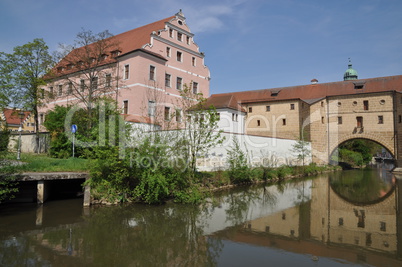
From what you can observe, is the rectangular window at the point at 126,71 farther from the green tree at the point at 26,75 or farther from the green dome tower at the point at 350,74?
the green dome tower at the point at 350,74

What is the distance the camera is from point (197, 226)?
10219 mm

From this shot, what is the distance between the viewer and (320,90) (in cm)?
3984

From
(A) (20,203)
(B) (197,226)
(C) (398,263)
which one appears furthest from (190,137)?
(C) (398,263)

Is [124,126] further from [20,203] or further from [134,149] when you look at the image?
[20,203]

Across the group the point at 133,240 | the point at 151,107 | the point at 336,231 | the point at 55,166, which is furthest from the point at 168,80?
the point at 336,231

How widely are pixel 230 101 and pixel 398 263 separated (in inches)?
1022

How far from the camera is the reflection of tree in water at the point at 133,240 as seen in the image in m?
7.13

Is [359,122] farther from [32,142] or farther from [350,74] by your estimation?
[32,142]

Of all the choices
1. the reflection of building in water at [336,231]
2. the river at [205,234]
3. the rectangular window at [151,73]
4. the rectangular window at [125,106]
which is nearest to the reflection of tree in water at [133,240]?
the river at [205,234]

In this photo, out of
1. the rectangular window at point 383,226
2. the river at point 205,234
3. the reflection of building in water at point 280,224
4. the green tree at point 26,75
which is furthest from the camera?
the green tree at point 26,75

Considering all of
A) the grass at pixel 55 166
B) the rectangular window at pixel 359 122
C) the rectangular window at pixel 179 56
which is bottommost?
the grass at pixel 55 166

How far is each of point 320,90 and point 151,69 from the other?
2489 cm

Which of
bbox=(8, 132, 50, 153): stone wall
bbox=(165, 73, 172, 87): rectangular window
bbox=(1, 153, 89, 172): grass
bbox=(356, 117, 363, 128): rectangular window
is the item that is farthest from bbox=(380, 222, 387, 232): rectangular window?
bbox=(356, 117, 363, 128): rectangular window

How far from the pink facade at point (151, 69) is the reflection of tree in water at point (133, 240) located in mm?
13834
